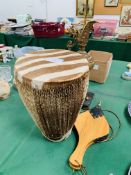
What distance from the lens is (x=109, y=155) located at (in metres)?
0.58

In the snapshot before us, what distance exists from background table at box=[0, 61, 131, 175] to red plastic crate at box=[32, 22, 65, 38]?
116cm

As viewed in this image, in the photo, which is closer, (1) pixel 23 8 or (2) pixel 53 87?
(2) pixel 53 87

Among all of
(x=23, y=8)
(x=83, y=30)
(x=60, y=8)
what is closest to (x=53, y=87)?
(x=83, y=30)

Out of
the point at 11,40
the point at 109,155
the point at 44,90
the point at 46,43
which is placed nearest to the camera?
the point at 44,90

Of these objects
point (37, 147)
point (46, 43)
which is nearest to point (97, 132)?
point (37, 147)

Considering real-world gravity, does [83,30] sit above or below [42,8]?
below

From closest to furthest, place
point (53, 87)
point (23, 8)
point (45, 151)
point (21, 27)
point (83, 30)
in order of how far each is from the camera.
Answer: point (53, 87), point (45, 151), point (83, 30), point (21, 27), point (23, 8)

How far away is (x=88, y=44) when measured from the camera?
6.59 ft

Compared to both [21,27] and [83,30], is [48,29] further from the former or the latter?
[83,30]

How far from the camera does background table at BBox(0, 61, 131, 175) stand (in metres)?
0.54

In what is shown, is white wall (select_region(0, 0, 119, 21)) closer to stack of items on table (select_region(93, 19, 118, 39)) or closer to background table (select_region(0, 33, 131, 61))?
stack of items on table (select_region(93, 19, 118, 39))

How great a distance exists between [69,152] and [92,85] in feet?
1.69

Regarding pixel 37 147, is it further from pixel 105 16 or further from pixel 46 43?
pixel 105 16

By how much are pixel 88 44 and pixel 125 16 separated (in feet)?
3.61
